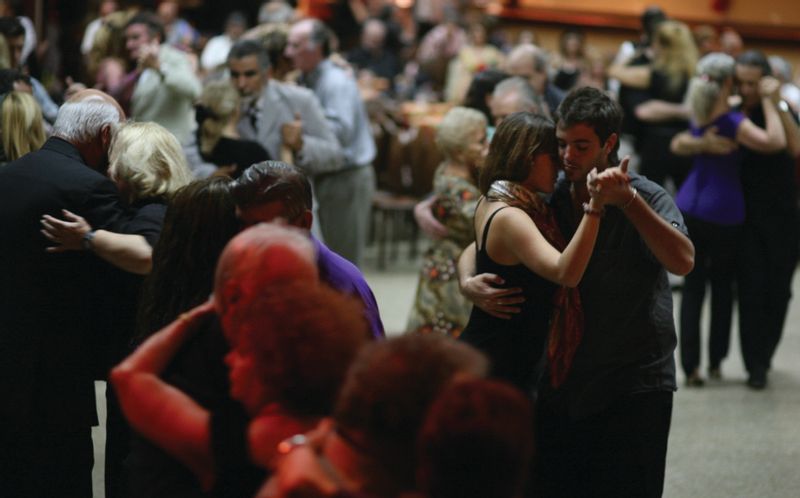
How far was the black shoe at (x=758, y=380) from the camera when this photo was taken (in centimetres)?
645

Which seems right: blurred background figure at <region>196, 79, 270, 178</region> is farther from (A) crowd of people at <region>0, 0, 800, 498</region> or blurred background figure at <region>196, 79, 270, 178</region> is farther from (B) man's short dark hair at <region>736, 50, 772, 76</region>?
(B) man's short dark hair at <region>736, 50, 772, 76</region>

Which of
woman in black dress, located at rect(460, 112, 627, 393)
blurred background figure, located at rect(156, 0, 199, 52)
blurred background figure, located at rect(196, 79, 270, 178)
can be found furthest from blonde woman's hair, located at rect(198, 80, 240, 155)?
blurred background figure, located at rect(156, 0, 199, 52)

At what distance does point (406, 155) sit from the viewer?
32.7ft

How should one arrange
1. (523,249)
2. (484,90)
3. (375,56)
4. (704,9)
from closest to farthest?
(523,249), (484,90), (375,56), (704,9)

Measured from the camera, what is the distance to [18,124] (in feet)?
13.7

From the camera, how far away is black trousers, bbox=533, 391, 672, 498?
327 cm

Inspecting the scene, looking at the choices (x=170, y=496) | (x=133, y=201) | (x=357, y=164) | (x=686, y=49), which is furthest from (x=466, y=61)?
(x=170, y=496)

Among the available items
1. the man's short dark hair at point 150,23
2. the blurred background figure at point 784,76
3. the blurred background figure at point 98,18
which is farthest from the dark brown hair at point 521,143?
the blurred background figure at point 98,18

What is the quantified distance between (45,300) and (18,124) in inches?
39.1

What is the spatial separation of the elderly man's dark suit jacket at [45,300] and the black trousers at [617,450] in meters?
1.43

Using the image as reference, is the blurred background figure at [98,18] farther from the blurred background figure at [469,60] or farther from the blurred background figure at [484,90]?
the blurred background figure at [484,90]

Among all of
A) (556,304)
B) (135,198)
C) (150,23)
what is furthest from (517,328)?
(150,23)

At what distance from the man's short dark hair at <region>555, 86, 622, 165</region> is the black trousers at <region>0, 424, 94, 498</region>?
1.72 metres

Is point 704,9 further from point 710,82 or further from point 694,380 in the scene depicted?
point 694,380
